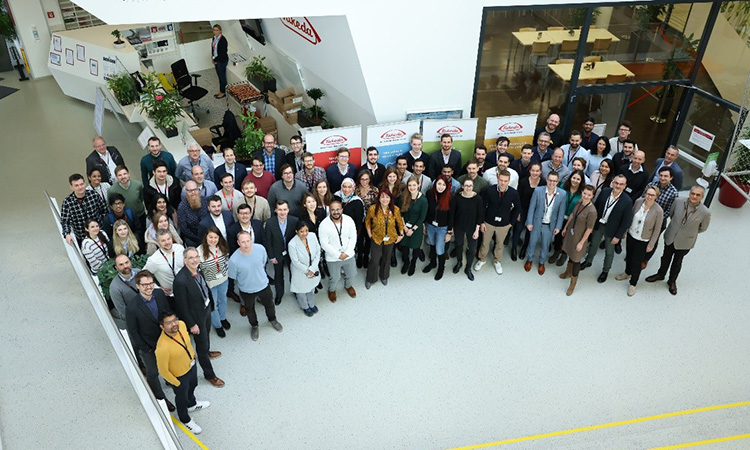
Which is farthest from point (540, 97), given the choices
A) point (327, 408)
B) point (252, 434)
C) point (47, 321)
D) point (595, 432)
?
point (47, 321)

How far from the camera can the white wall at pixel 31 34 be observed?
36.4 ft

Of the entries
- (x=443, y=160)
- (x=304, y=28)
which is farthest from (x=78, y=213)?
(x=443, y=160)

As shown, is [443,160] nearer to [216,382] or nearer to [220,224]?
[220,224]

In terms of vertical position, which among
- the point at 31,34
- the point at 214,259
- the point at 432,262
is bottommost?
the point at 432,262

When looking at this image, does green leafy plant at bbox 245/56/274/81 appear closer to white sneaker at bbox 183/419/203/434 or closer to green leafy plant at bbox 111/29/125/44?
green leafy plant at bbox 111/29/125/44

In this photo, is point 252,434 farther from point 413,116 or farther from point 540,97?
point 540,97

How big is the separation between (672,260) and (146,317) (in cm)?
594

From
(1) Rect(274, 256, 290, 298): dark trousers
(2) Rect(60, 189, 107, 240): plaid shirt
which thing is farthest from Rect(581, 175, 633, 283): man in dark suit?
(2) Rect(60, 189, 107, 240): plaid shirt

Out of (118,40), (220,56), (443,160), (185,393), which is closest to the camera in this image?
(185,393)

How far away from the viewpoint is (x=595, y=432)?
18.4 feet

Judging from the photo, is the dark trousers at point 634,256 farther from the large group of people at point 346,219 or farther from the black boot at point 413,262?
the black boot at point 413,262

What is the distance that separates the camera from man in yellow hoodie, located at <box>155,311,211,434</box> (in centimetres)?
480

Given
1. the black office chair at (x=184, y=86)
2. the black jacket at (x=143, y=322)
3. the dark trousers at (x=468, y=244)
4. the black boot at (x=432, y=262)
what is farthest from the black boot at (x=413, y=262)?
the black office chair at (x=184, y=86)

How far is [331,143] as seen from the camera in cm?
749
